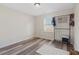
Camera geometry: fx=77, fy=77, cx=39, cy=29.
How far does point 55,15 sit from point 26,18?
1501 millimetres

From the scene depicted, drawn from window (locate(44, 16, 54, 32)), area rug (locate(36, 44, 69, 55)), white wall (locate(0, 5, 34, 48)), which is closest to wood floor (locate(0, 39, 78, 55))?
area rug (locate(36, 44, 69, 55))

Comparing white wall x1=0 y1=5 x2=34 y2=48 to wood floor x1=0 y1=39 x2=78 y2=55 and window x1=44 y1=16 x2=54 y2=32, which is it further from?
window x1=44 y1=16 x2=54 y2=32

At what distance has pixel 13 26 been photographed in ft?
10.6

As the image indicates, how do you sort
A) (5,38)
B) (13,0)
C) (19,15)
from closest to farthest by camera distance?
1. (13,0)
2. (5,38)
3. (19,15)

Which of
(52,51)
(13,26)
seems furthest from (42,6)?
(52,51)

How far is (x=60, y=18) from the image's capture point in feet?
11.8

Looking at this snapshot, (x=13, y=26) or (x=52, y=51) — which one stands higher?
(x=13, y=26)

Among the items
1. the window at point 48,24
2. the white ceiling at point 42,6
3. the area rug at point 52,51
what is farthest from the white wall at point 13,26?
the area rug at point 52,51

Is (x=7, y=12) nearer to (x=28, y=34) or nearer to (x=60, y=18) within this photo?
(x=28, y=34)

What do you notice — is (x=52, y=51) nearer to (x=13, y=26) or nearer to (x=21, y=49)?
(x=21, y=49)

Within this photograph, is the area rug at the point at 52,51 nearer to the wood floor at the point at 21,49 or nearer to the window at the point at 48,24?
the wood floor at the point at 21,49

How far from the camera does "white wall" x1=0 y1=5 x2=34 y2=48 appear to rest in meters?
2.79

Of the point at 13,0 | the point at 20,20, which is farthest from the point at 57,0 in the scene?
the point at 20,20

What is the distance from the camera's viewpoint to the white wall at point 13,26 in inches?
110
